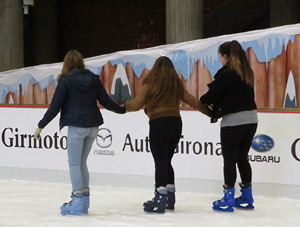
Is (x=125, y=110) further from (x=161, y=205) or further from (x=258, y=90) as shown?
(x=258, y=90)

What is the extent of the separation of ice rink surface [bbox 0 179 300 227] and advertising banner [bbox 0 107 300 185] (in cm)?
25

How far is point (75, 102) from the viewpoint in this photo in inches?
229

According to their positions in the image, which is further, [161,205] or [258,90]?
[258,90]

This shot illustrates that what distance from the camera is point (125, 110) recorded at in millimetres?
6066

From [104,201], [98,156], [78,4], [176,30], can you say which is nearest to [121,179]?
[98,156]

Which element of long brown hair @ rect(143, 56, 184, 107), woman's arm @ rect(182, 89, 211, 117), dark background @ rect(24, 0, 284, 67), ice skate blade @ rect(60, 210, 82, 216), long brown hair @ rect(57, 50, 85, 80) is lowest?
ice skate blade @ rect(60, 210, 82, 216)

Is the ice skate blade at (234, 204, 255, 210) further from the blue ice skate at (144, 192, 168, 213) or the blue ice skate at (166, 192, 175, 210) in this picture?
the blue ice skate at (144, 192, 168, 213)

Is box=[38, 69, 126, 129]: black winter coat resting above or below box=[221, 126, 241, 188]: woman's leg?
above

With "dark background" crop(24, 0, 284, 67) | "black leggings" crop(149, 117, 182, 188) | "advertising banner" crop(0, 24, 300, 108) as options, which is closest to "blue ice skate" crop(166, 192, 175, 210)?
"black leggings" crop(149, 117, 182, 188)

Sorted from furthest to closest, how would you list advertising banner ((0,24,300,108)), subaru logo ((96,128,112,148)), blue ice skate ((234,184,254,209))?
1. subaru logo ((96,128,112,148))
2. advertising banner ((0,24,300,108))
3. blue ice skate ((234,184,254,209))

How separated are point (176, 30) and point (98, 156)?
3.22 metres

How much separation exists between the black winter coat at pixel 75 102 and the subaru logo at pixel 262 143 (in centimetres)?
189

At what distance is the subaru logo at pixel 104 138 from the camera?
7.96 m

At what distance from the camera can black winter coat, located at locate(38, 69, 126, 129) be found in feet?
19.0
